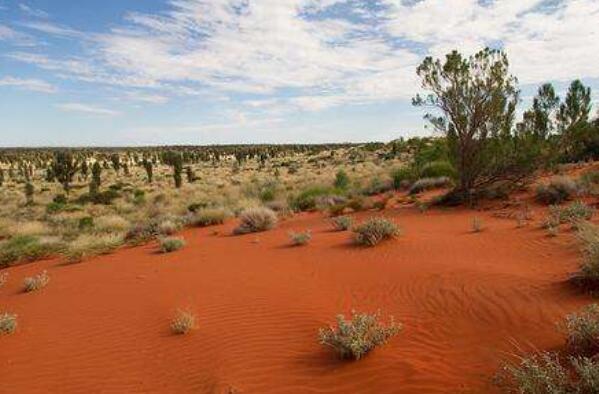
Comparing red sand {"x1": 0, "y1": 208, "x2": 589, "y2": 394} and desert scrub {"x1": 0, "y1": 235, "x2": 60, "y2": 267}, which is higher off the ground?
red sand {"x1": 0, "y1": 208, "x2": 589, "y2": 394}

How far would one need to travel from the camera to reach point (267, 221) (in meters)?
16.0

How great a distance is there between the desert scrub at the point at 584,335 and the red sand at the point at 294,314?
31cm

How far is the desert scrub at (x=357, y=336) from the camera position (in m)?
5.89

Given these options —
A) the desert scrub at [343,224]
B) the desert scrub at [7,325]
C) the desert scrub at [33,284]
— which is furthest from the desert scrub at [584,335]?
the desert scrub at [33,284]

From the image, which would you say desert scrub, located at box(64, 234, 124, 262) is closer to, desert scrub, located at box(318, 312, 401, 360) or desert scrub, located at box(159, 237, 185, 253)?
desert scrub, located at box(159, 237, 185, 253)

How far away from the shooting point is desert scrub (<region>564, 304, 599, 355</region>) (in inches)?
198

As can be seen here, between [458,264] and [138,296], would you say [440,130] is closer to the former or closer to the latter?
[458,264]

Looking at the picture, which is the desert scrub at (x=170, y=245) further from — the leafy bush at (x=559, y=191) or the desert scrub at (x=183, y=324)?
the leafy bush at (x=559, y=191)

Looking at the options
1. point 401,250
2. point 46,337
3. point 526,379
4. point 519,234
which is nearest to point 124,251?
point 46,337

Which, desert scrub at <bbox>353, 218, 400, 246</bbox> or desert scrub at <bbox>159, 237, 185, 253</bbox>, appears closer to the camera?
desert scrub at <bbox>353, 218, 400, 246</bbox>

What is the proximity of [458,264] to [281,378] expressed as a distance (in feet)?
15.0

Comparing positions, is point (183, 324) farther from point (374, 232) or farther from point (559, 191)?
point (559, 191)

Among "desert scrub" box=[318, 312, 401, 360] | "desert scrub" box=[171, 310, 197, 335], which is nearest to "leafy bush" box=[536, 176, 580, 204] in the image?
"desert scrub" box=[318, 312, 401, 360]

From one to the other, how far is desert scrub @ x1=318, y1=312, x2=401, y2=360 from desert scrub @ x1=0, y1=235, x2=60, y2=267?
12.0 m
